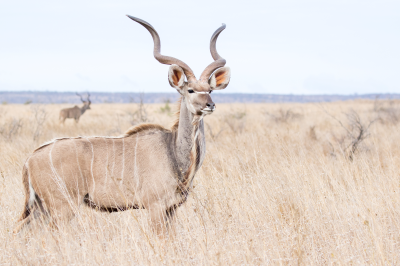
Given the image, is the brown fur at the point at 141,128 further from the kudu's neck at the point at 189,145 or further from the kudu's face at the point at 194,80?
the kudu's face at the point at 194,80

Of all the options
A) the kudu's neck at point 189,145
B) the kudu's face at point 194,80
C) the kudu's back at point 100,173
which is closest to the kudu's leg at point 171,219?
the kudu's back at point 100,173

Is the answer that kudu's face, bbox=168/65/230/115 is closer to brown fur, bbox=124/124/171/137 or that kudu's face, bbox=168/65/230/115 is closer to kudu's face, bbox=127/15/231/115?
Answer: kudu's face, bbox=127/15/231/115

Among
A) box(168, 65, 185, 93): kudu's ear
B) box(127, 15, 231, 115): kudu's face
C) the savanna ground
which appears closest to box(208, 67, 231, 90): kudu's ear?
box(127, 15, 231, 115): kudu's face

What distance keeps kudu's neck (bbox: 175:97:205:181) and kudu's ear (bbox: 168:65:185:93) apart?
0.29 meters

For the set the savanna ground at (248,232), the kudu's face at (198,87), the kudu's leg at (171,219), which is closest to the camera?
the savanna ground at (248,232)

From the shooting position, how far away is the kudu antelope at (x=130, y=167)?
13.3 feet

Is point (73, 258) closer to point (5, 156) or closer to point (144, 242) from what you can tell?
point (144, 242)

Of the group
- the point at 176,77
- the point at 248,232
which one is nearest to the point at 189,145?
the point at 176,77

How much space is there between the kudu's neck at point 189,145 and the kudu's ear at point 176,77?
29cm

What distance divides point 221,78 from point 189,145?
0.90 m

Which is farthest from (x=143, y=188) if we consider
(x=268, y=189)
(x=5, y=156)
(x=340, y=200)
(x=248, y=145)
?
(x=248, y=145)

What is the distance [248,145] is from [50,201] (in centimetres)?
594

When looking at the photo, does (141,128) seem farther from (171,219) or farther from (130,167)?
(171,219)

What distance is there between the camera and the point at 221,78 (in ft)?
15.0
